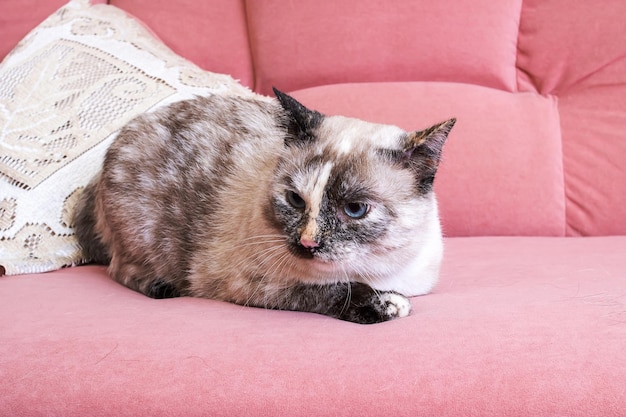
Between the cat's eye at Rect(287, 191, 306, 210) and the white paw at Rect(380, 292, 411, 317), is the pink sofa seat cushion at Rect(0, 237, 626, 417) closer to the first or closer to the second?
the white paw at Rect(380, 292, 411, 317)

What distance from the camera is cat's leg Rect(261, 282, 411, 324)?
1291 millimetres

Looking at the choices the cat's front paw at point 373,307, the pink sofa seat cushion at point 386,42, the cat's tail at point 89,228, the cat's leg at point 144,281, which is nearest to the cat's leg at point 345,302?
the cat's front paw at point 373,307

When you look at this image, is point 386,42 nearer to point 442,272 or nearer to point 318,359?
point 442,272

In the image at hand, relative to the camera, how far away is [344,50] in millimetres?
2326

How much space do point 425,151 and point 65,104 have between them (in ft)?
3.89

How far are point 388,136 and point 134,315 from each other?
0.65 m

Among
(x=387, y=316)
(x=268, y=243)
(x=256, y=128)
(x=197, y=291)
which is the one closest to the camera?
(x=387, y=316)

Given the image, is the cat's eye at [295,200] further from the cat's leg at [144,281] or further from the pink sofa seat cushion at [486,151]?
the pink sofa seat cushion at [486,151]

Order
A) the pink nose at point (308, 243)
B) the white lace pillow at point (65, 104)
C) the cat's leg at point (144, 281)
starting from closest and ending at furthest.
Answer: the pink nose at point (308, 243) → the cat's leg at point (144, 281) → the white lace pillow at point (65, 104)

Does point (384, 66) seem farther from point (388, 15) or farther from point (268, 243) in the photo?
point (268, 243)

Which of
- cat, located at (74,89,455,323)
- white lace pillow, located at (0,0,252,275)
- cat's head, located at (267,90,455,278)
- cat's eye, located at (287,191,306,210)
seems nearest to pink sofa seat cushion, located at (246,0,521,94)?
white lace pillow, located at (0,0,252,275)

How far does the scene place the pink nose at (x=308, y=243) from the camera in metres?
1.21

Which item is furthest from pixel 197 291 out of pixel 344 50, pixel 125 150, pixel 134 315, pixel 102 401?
pixel 344 50

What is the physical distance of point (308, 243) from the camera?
1210mm
